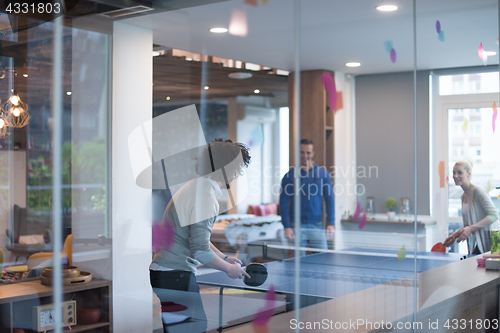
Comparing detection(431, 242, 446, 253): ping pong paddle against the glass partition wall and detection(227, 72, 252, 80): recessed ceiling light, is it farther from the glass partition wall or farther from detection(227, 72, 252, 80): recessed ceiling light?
detection(227, 72, 252, 80): recessed ceiling light

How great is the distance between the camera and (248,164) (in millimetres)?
2398

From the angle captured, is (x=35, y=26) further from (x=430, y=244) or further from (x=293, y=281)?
(x=430, y=244)

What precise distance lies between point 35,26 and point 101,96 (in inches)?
19.7

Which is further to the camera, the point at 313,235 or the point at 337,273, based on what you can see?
the point at 313,235

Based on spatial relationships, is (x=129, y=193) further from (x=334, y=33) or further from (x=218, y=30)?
(x=334, y=33)

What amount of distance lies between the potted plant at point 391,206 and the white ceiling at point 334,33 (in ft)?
2.09

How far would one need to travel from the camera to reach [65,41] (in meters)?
2.56

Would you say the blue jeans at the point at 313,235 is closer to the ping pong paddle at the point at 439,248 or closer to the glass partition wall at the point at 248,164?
the glass partition wall at the point at 248,164

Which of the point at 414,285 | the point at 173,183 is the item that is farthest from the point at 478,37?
the point at 173,183

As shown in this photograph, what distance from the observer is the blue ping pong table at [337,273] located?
7.34 feet

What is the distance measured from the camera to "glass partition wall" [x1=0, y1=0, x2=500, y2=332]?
224cm

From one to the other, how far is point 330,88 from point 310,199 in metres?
0.56

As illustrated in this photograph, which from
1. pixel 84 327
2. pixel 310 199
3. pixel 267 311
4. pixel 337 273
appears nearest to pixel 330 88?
pixel 310 199

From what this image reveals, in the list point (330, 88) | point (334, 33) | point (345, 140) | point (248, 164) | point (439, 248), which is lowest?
point (439, 248)
